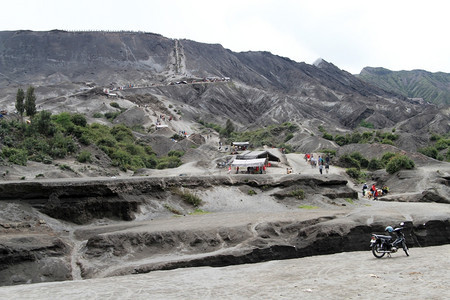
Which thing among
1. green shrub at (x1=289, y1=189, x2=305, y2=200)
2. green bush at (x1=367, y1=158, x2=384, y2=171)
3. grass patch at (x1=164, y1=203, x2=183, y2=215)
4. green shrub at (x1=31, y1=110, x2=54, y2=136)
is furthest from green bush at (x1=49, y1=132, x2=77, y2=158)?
green bush at (x1=367, y1=158, x2=384, y2=171)

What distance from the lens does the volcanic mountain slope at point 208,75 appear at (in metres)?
115

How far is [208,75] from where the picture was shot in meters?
146

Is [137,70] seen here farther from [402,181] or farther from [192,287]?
[192,287]

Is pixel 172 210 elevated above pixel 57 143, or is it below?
below

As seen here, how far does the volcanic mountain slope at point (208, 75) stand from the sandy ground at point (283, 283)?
84.1 m

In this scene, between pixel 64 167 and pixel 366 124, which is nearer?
pixel 64 167

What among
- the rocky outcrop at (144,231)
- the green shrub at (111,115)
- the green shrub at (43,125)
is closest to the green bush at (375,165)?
the rocky outcrop at (144,231)

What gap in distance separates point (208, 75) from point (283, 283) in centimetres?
13775

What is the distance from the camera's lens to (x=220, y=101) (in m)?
122

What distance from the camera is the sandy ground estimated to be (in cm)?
1017

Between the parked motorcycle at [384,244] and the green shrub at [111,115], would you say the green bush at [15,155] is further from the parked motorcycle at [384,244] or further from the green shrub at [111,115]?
the green shrub at [111,115]

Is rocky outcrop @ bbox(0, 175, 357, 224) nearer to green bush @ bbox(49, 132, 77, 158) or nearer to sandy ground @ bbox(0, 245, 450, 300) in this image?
sandy ground @ bbox(0, 245, 450, 300)

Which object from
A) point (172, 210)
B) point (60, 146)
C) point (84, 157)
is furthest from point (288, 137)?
point (172, 210)

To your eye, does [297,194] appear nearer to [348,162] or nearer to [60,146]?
[60,146]
